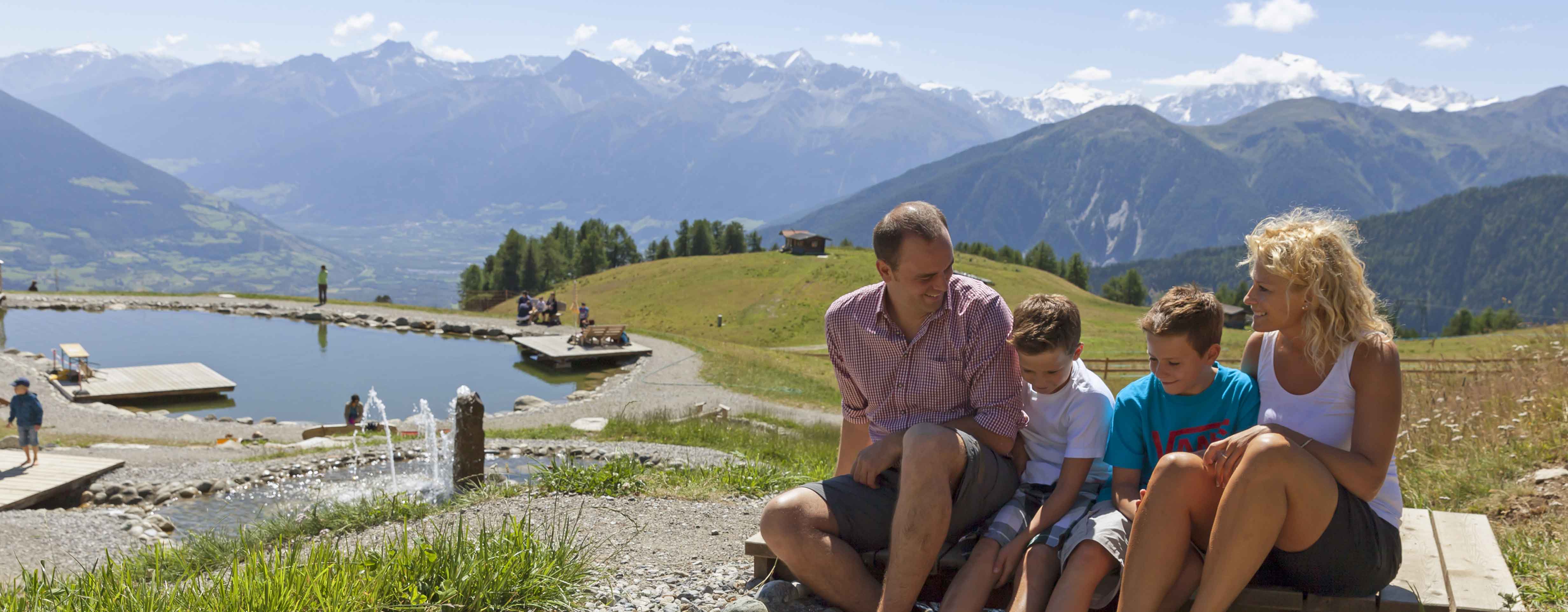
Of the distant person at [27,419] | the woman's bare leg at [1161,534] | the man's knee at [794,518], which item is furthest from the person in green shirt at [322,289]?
the woman's bare leg at [1161,534]

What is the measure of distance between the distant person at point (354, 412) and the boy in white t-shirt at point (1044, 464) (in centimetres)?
1705

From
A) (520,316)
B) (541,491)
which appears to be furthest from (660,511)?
(520,316)

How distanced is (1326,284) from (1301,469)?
0.75 m

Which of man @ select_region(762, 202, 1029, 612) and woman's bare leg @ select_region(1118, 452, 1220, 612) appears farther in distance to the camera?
man @ select_region(762, 202, 1029, 612)

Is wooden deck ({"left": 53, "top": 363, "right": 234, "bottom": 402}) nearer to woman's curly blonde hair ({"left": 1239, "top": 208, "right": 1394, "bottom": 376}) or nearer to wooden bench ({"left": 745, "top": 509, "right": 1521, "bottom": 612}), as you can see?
wooden bench ({"left": 745, "top": 509, "right": 1521, "bottom": 612})

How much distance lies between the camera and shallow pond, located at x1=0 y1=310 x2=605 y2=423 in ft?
73.0

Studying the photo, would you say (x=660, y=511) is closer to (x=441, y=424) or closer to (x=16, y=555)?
(x=16, y=555)

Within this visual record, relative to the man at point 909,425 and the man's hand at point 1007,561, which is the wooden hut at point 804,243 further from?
the man's hand at point 1007,561

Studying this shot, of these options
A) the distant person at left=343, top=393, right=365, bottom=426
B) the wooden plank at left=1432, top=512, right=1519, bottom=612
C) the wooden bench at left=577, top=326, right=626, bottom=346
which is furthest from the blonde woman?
the wooden bench at left=577, top=326, right=626, bottom=346

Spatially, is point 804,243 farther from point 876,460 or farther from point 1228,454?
point 1228,454

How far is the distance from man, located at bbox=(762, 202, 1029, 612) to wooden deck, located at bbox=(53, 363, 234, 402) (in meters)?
22.4

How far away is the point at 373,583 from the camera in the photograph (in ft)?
12.4

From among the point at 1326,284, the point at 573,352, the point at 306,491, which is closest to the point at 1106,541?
the point at 1326,284

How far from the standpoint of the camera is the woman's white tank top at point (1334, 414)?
3.43 metres
